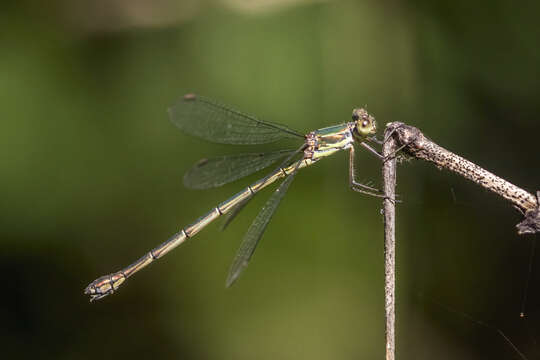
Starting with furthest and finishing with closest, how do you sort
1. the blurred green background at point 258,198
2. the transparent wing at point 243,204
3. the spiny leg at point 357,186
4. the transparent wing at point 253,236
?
the blurred green background at point 258,198, the transparent wing at point 243,204, the spiny leg at point 357,186, the transparent wing at point 253,236

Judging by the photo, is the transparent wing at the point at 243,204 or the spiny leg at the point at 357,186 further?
the transparent wing at the point at 243,204

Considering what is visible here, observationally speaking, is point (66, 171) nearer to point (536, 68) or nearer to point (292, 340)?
point (292, 340)

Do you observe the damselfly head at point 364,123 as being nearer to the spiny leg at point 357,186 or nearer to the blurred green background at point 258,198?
the spiny leg at point 357,186

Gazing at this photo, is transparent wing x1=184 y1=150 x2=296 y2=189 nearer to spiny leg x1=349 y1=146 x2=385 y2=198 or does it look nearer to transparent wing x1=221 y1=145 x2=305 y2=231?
transparent wing x1=221 y1=145 x2=305 y2=231

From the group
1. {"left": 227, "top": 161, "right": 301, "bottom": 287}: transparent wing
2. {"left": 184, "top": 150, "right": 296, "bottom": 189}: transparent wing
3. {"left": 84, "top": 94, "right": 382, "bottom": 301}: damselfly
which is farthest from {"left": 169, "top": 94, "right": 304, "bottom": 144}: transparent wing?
{"left": 227, "top": 161, "right": 301, "bottom": 287}: transparent wing

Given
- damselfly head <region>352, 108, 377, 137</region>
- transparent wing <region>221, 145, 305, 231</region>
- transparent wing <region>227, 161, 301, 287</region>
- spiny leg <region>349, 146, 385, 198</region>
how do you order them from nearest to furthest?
transparent wing <region>227, 161, 301, 287</region> < spiny leg <region>349, 146, 385, 198</region> < damselfly head <region>352, 108, 377, 137</region> < transparent wing <region>221, 145, 305, 231</region>

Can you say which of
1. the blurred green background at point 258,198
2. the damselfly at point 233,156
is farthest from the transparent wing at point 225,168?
the blurred green background at point 258,198

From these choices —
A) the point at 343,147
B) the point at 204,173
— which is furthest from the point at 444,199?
the point at 204,173
